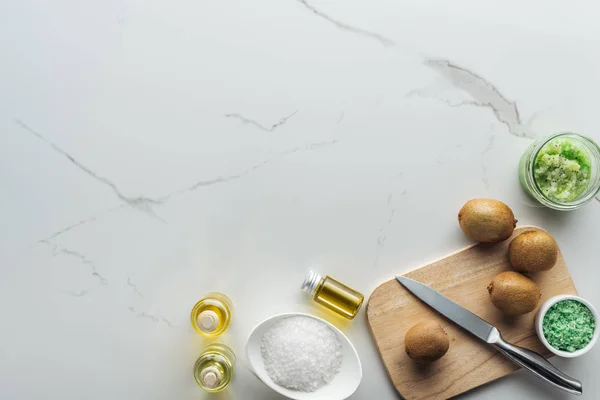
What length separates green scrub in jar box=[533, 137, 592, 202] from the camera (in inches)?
45.4

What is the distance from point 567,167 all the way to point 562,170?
11mm

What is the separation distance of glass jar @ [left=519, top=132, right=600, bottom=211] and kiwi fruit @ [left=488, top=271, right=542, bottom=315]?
0.54ft

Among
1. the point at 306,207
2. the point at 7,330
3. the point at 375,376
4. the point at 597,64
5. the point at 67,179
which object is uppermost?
the point at 597,64

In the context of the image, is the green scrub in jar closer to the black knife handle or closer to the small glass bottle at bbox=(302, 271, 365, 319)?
the black knife handle

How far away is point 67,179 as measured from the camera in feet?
4.01

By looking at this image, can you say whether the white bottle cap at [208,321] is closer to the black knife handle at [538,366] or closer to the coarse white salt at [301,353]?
the coarse white salt at [301,353]

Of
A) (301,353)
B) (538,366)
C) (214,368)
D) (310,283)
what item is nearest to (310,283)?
(310,283)

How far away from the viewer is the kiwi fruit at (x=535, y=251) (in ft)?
3.73

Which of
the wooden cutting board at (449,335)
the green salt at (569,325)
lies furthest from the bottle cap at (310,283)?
the green salt at (569,325)

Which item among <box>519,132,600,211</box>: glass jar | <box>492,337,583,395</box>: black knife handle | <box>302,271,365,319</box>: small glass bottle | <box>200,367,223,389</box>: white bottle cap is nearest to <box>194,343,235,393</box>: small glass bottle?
<box>200,367,223,389</box>: white bottle cap

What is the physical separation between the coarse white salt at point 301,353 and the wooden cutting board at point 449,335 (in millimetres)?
101

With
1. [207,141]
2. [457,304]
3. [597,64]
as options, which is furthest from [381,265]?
[597,64]

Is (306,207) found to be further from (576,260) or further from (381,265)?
(576,260)

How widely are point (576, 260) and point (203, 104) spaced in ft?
2.75
